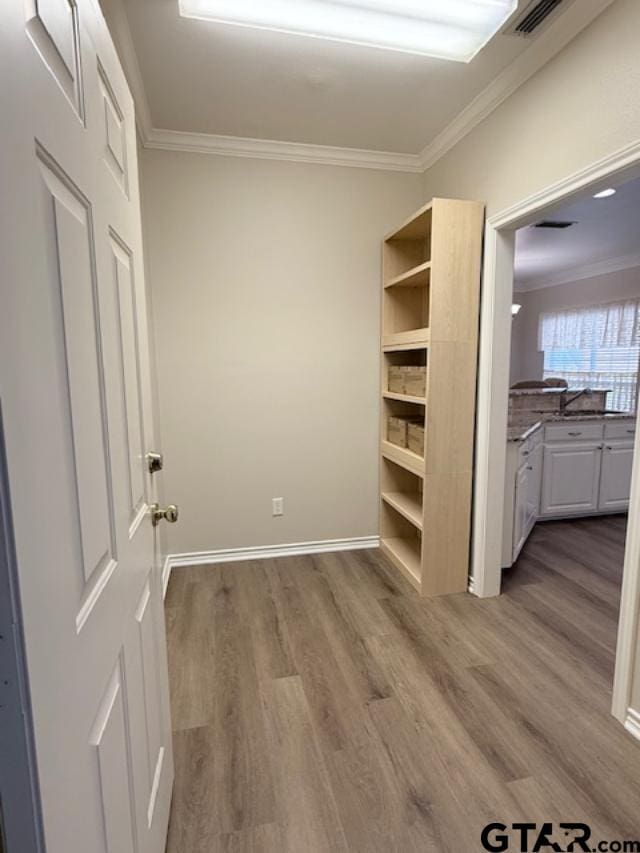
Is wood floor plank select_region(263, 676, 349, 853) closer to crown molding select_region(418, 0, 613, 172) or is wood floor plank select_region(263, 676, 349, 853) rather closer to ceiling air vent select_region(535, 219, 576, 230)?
crown molding select_region(418, 0, 613, 172)

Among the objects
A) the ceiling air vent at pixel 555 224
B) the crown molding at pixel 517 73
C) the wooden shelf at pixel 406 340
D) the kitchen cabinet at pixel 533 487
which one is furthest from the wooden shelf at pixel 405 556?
the ceiling air vent at pixel 555 224

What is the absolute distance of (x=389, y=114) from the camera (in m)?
2.51

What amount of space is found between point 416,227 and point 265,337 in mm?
1158

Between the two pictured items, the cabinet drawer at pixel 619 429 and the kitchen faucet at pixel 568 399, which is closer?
the cabinet drawer at pixel 619 429

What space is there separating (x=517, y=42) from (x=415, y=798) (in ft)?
9.44

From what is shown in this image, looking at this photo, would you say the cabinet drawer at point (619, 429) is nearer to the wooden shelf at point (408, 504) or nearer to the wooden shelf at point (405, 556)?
the wooden shelf at point (408, 504)

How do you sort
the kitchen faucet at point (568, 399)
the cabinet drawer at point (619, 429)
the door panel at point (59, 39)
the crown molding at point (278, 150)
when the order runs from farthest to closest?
1. the kitchen faucet at point (568, 399)
2. the cabinet drawer at point (619, 429)
3. the crown molding at point (278, 150)
4. the door panel at point (59, 39)

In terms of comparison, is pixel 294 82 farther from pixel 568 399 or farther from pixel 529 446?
pixel 568 399

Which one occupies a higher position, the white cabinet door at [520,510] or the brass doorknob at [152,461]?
the brass doorknob at [152,461]

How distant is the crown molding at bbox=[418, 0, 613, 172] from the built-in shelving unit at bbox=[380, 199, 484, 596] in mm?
473

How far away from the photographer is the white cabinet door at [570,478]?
3.79 metres

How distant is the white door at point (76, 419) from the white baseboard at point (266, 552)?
1.95 m

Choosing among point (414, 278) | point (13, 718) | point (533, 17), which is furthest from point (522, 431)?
point (13, 718)

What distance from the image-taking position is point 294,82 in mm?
2193
